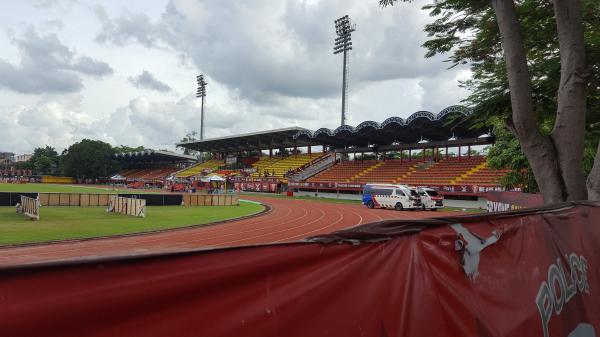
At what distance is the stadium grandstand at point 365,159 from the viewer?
132ft

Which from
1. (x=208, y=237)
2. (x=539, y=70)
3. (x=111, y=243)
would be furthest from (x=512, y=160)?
(x=111, y=243)

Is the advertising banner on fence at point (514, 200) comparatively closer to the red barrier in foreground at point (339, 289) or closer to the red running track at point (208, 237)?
the red running track at point (208, 237)

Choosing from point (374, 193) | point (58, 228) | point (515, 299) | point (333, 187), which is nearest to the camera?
point (515, 299)

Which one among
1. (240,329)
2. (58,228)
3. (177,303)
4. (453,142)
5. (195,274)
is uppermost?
(453,142)

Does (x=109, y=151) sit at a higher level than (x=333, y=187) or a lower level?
A: higher

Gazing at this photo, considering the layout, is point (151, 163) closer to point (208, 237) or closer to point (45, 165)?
point (45, 165)

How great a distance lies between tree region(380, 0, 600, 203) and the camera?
21.5 ft

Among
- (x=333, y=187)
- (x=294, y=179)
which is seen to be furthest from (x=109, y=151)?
(x=333, y=187)

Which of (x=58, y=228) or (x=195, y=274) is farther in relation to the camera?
(x=58, y=228)

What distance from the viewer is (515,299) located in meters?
3.29

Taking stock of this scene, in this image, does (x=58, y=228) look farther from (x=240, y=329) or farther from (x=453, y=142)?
(x=453, y=142)

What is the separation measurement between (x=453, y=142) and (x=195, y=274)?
46810 millimetres

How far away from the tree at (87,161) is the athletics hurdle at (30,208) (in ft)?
265

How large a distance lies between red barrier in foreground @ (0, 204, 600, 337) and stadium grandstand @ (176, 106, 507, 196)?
2581cm
